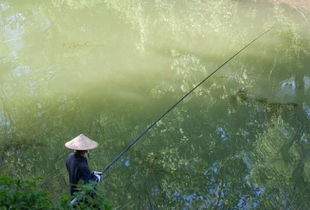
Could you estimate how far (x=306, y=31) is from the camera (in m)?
11.2

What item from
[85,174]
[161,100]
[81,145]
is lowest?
[161,100]

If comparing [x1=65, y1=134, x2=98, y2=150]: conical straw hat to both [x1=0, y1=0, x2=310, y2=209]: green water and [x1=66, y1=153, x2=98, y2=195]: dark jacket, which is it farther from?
[x1=0, y1=0, x2=310, y2=209]: green water

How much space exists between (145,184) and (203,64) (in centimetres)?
435

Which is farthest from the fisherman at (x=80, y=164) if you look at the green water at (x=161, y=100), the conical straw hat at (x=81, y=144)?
the green water at (x=161, y=100)

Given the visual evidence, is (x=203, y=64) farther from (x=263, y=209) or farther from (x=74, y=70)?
(x=263, y=209)

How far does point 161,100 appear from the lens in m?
7.65

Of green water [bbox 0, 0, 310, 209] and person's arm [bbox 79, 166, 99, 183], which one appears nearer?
person's arm [bbox 79, 166, 99, 183]

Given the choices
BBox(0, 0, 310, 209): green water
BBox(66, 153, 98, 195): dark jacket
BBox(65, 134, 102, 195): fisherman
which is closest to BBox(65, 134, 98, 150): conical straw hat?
BBox(65, 134, 102, 195): fisherman

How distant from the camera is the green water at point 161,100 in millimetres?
5590

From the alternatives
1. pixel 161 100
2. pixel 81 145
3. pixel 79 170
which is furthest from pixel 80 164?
pixel 161 100

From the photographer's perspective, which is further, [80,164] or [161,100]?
[161,100]

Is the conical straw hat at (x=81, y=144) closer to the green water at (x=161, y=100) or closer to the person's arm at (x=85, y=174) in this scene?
the person's arm at (x=85, y=174)

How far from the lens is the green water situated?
18.3 ft

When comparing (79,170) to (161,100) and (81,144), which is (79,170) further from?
(161,100)
